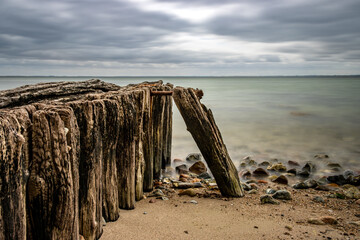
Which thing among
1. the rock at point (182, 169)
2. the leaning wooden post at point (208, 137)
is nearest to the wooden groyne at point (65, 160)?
the leaning wooden post at point (208, 137)

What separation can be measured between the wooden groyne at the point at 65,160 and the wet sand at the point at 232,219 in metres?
0.29

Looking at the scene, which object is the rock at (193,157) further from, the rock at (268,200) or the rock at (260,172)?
the rock at (268,200)

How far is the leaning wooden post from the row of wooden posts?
0.02 m

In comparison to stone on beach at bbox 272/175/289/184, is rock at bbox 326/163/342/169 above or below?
below

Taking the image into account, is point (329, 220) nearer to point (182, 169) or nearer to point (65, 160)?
point (65, 160)

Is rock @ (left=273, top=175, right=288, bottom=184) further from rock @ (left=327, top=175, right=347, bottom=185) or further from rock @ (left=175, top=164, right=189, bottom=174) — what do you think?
rock @ (left=175, top=164, right=189, bottom=174)

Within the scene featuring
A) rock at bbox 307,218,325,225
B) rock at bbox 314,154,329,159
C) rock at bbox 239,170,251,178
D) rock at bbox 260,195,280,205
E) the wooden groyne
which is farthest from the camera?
rock at bbox 314,154,329,159

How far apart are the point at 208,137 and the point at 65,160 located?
282 centimetres

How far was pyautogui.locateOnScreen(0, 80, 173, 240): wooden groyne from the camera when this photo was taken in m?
1.95

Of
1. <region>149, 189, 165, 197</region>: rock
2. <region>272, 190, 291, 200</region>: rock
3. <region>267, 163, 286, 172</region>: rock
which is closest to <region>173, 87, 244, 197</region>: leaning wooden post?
<region>272, 190, 291, 200</region>: rock

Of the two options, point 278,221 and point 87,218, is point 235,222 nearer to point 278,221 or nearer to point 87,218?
point 278,221

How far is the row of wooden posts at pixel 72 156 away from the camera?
1.98m

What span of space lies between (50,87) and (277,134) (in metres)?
10.7

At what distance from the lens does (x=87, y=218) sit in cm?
288
